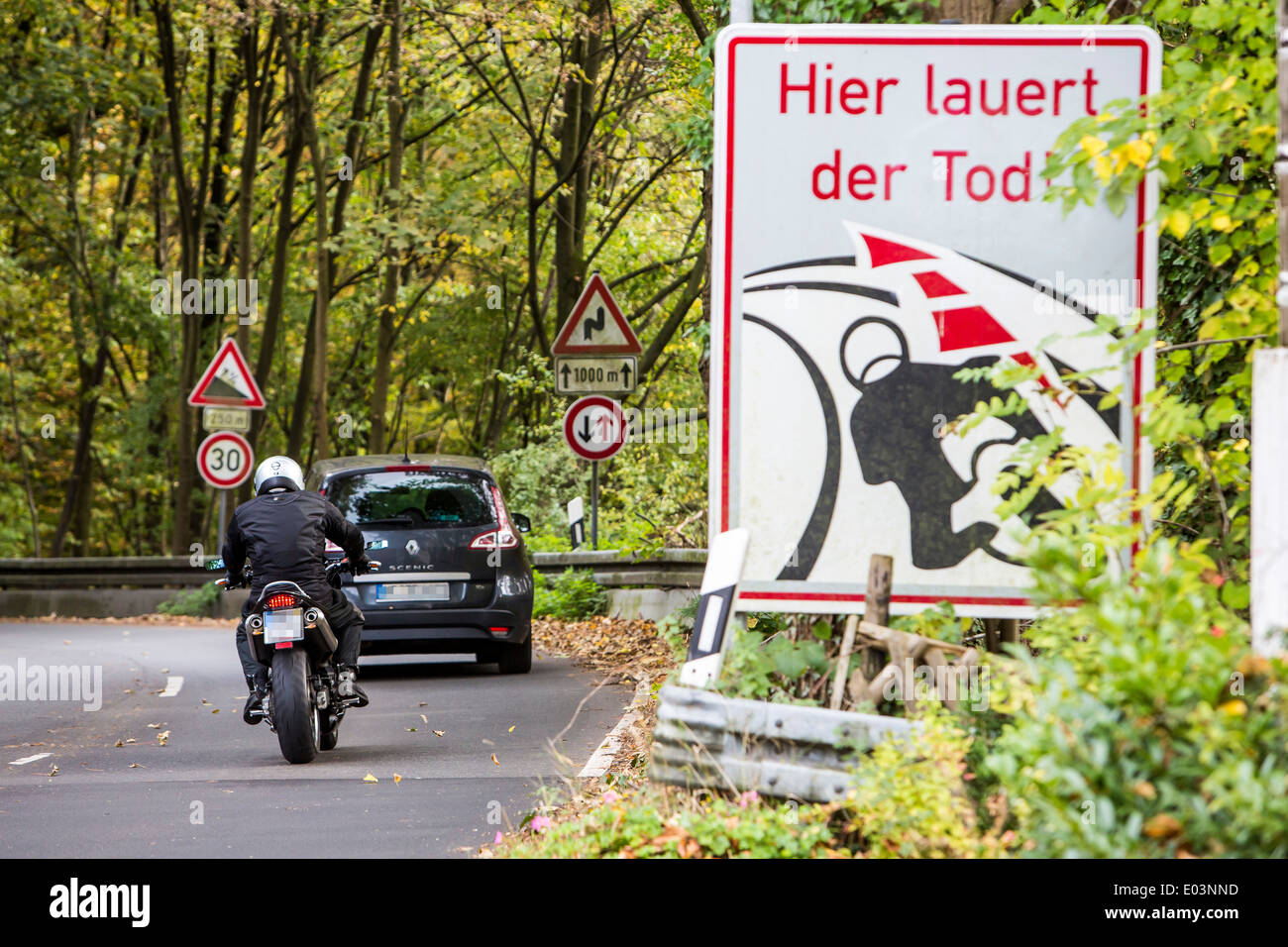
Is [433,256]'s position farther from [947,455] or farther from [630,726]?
[947,455]

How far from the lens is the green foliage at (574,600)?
19.4 metres

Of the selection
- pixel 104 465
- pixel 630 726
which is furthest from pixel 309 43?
pixel 630 726

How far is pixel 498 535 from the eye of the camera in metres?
14.4

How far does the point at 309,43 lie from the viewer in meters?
26.7

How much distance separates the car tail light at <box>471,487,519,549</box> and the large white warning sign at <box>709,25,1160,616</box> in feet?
26.7

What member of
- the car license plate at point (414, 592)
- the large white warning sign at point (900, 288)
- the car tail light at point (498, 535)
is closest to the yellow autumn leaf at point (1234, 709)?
the large white warning sign at point (900, 288)

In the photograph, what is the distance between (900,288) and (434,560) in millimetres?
8433

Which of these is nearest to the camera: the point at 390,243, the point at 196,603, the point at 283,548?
the point at 283,548

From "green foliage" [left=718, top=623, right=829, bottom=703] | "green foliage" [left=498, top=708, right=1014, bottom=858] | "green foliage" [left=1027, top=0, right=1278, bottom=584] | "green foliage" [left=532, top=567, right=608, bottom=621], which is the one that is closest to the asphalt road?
"green foliage" [left=718, top=623, right=829, bottom=703]

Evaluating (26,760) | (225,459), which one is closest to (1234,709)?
(26,760)

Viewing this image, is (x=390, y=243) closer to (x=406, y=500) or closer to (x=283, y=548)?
(x=406, y=500)

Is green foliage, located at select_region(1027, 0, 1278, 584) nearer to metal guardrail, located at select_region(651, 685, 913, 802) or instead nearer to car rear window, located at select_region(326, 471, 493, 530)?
metal guardrail, located at select_region(651, 685, 913, 802)

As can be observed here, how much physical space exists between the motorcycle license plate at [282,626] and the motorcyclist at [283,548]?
0.63ft
